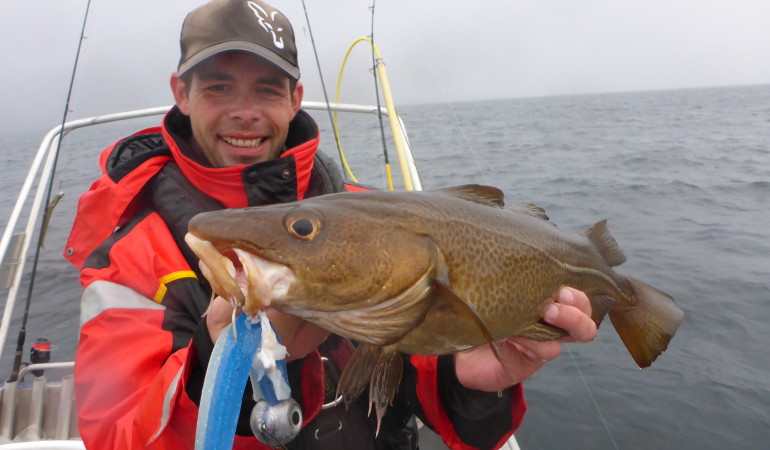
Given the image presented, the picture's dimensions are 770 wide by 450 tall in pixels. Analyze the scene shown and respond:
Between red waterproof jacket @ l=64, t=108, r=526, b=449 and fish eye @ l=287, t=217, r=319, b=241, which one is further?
red waterproof jacket @ l=64, t=108, r=526, b=449

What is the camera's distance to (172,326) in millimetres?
2172

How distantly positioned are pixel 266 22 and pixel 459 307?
1.94 meters

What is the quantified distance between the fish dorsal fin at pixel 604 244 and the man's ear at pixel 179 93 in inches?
88.1

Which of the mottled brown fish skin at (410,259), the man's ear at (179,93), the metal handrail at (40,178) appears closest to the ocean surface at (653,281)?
the metal handrail at (40,178)

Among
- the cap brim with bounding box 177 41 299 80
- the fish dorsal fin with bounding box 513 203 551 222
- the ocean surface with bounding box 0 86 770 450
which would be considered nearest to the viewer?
the fish dorsal fin with bounding box 513 203 551 222

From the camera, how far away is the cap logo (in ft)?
8.69

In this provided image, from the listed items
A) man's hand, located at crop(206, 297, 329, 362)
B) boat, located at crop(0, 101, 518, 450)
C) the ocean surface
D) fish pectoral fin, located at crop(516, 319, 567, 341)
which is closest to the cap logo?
man's hand, located at crop(206, 297, 329, 362)

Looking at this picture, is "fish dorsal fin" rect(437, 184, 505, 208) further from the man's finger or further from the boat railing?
the boat railing

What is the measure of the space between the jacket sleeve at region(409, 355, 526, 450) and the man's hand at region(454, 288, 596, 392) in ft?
0.27

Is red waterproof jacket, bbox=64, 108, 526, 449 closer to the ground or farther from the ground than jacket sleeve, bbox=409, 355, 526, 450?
farther from the ground

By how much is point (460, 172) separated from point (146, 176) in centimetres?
1261

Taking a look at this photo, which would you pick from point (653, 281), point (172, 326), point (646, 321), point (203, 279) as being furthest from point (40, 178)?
point (653, 281)

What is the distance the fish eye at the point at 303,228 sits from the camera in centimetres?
144

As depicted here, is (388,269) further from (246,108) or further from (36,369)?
(36,369)
